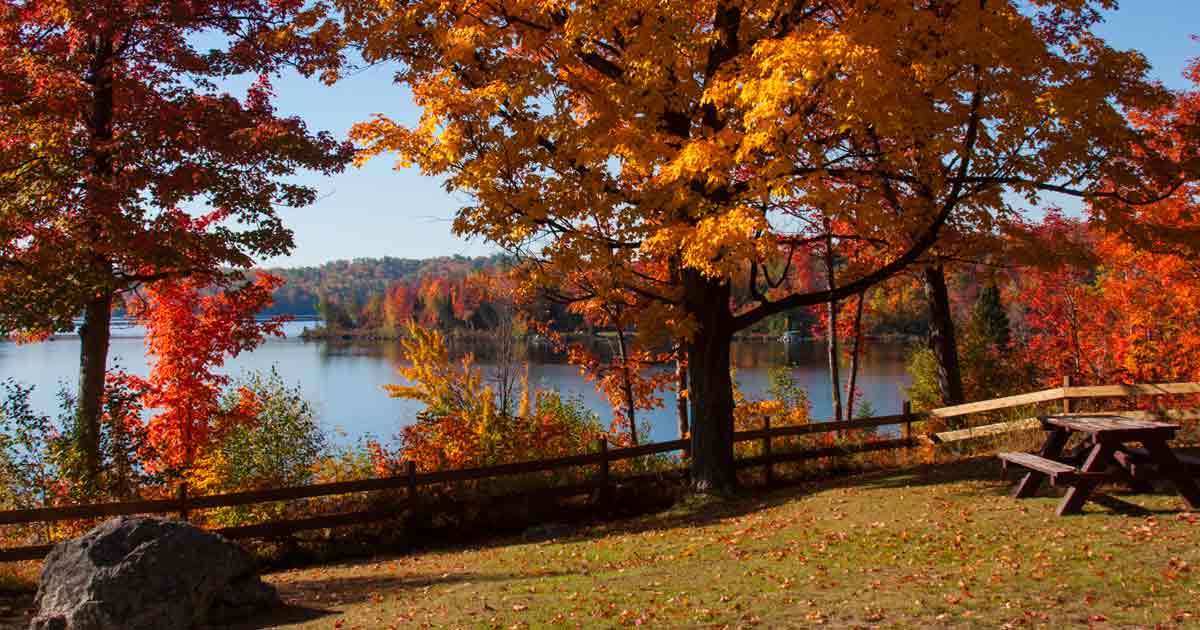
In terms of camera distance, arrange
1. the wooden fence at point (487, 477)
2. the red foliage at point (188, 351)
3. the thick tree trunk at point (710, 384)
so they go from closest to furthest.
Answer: the wooden fence at point (487, 477) → the thick tree trunk at point (710, 384) → the red foliage at point (188, 351)

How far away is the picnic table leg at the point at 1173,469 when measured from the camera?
9344 millimetres

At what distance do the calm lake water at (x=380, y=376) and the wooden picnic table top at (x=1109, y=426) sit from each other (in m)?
9.66

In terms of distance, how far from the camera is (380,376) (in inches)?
2119

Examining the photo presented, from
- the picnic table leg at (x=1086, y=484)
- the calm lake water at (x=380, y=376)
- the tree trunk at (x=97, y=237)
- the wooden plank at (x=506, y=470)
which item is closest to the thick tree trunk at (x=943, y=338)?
the calm lake water at (x=380, y=376)

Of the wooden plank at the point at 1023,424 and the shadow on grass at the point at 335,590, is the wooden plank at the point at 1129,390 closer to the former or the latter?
the wooden plank at the point at 1023,424

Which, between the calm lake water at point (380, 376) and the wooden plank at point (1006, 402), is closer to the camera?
the wooden plank at point (1006, 402)

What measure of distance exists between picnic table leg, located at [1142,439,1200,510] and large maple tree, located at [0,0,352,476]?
11.2m

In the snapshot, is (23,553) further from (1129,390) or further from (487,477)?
(1129,390)

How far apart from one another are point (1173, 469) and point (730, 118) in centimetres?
664

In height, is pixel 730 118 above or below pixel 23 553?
above

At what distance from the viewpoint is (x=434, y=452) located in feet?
49.4

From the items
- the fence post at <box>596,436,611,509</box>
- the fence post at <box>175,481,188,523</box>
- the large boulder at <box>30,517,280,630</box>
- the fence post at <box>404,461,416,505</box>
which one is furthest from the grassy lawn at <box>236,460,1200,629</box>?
the fence post at <box>175,481,188,523</box>

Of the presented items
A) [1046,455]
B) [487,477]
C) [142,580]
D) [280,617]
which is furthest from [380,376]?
[142,580]

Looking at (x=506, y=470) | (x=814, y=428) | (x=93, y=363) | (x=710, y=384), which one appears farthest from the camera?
(x=814, y=428)
